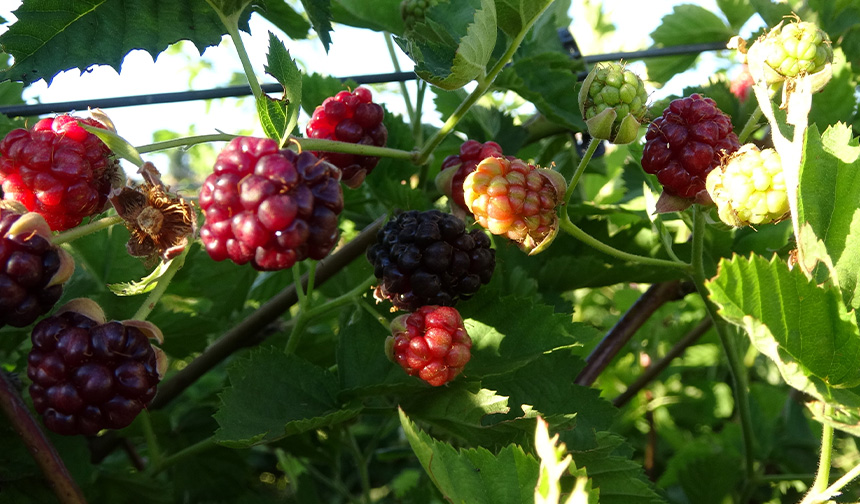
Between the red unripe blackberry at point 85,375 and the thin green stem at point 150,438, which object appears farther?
the thin green stem at point 150,438

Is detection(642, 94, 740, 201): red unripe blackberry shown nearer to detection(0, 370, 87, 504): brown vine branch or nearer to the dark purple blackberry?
the dark purple blackberry

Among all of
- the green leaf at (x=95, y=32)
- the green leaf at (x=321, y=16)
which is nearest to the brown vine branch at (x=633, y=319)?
the green leaf at (x=321, y=16)

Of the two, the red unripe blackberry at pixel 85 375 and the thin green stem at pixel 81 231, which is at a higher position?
the thin green stem at pixel 81 231

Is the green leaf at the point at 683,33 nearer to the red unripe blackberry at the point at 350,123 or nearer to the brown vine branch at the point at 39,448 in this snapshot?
the red unripe blackberry at the point at 350,123

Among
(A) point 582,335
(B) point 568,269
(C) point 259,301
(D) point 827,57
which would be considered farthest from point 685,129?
(C) point 259,301

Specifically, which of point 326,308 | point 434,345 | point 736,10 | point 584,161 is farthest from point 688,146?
point 736,10

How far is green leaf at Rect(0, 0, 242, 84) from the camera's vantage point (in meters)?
0.96

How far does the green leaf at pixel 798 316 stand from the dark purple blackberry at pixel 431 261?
35 centimetres

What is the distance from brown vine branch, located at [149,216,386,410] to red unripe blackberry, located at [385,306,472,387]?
41 cm

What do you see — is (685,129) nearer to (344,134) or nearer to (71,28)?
(344,134)

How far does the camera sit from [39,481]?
3.34ft

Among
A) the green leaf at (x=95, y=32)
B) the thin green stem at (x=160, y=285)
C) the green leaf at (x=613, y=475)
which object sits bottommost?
the green leaf at (x=613, y=475)

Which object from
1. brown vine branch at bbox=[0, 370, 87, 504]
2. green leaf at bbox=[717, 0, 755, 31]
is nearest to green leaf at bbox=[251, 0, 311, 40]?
brown vine branch at bbox=[0, 370, 87, 504]

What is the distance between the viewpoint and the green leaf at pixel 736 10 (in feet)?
5.68
